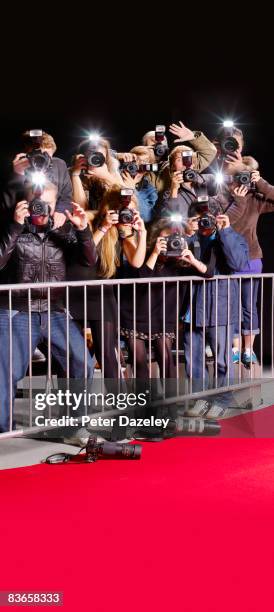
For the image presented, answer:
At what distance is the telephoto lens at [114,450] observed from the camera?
13.2 ft

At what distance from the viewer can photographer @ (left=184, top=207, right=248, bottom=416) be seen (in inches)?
189

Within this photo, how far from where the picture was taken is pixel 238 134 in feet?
18.4

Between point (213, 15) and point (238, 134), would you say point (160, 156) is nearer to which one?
point (238, 134)

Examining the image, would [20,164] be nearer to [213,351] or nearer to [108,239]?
[108,239]

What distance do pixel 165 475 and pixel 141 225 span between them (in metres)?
1.38

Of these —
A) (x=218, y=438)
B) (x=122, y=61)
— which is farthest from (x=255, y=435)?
(x=122, y=61)

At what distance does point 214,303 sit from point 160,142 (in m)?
1.32

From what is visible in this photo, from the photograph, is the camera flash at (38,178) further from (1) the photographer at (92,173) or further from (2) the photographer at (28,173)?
(1) the photographer at (92,173)

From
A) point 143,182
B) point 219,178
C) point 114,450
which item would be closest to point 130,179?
point 143,182

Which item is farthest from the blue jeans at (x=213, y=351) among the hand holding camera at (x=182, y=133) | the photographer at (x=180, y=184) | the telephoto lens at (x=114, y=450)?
the hand holding camera at (x=182, y=133)

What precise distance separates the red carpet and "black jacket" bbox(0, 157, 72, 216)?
1.30 m

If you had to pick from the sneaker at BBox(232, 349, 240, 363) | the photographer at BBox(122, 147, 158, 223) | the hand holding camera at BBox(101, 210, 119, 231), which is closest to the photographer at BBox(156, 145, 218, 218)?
the photographer at BBox(122, 147, 158, 223)

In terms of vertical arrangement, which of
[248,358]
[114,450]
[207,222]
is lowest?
[114,450]

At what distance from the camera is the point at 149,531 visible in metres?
3.00
